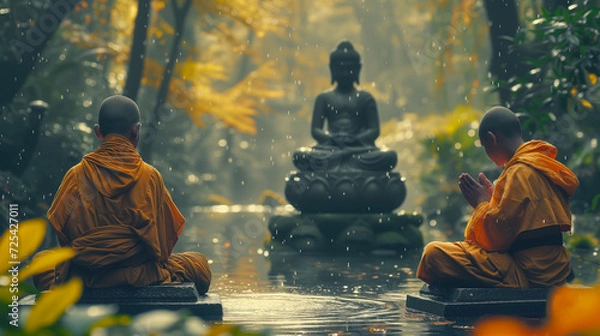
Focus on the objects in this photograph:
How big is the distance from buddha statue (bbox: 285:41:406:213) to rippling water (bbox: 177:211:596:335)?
1.03 m

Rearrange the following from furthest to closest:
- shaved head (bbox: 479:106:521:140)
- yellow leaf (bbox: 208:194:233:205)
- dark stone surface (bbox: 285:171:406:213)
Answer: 1. yellow leaf (bbox: 208:194:233:205)
2. dark stone surface (bbox: 285:171:406:213)
3. shaved head (bbox: 479:106:521:140)

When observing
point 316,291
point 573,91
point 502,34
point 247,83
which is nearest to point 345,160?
point 502,34

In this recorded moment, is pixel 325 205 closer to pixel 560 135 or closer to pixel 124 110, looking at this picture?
pixel 560 135

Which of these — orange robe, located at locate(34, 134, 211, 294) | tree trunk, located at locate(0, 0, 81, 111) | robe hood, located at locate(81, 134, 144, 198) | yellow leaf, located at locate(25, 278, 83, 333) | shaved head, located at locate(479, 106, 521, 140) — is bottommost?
yellow leaf, located at locate(25, 278, 83, 333)

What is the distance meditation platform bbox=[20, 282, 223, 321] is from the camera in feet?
23.1

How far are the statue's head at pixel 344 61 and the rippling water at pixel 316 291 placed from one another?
2.66 m

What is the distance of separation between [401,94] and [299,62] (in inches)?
216

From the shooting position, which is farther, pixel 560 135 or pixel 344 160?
pixel 560 135

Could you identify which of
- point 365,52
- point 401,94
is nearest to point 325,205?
point 401,94

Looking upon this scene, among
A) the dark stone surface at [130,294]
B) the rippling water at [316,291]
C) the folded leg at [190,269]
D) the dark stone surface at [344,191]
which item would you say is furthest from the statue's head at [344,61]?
the dark stone surface at [130,294]

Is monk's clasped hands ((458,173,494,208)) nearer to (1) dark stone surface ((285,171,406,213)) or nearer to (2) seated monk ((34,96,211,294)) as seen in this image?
(2) seated monk ((34,96,211,294))

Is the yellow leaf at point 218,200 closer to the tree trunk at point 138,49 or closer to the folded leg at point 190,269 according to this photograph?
the tree trunk at point 138,49

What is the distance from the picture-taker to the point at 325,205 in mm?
15031

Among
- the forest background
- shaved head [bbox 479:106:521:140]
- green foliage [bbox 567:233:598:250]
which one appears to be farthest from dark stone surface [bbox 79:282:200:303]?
green foliage [bbox 567:233:598:250]
